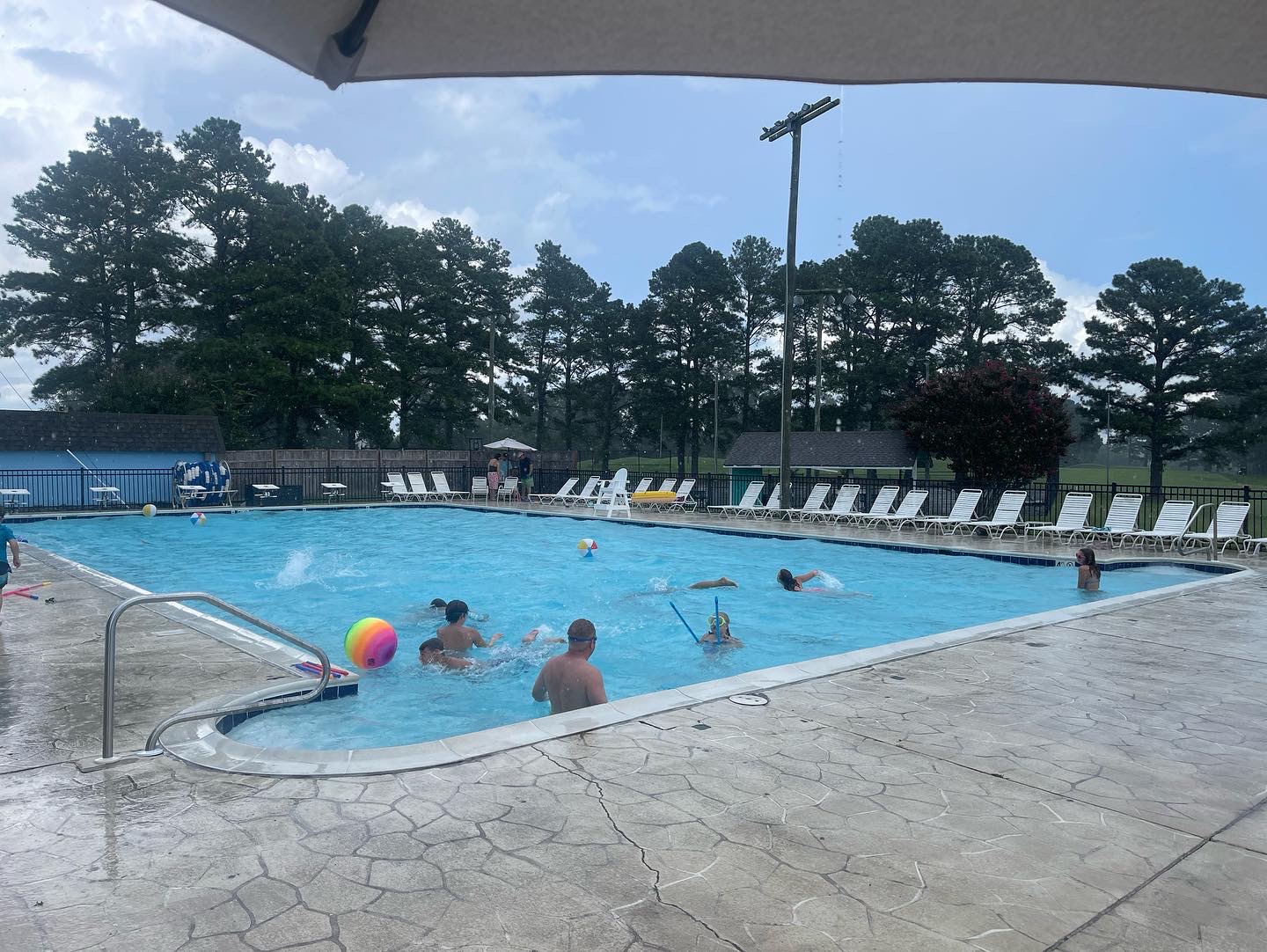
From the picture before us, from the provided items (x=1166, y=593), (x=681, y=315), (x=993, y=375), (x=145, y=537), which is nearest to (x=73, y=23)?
(x=1166, y=593)

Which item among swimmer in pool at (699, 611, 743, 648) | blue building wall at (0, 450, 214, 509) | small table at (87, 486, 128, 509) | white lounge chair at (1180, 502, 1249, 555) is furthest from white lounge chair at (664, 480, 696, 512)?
small table at (87, 486, 128, 509)

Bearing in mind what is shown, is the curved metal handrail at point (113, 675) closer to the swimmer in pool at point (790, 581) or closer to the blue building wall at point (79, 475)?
the swimmer in pool at point (790, 581)

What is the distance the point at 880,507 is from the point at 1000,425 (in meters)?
3.75

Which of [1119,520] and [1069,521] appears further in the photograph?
[1069,521]

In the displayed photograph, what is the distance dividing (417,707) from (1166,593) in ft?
27.8

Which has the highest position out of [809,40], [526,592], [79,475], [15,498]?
[809,40]

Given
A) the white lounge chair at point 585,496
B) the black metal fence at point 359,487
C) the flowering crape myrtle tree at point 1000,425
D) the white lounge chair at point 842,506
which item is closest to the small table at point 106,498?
the black metal fence at point 359,487

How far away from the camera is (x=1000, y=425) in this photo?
65.7ft

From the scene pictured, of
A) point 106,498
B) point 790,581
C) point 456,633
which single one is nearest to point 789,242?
point 790,581

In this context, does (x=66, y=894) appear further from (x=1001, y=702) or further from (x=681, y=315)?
(x=681, y=315)

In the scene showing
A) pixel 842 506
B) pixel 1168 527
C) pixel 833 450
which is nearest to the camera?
pixel 1168 527

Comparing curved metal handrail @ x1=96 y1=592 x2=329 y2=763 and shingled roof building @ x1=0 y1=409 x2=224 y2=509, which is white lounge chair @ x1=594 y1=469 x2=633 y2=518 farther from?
curved metal handrail @ x1=96 y1=592 x2=329 y2=763

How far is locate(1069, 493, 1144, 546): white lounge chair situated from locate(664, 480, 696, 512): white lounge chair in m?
10.7

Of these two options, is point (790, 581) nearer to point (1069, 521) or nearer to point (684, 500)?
point (1069, 521)
